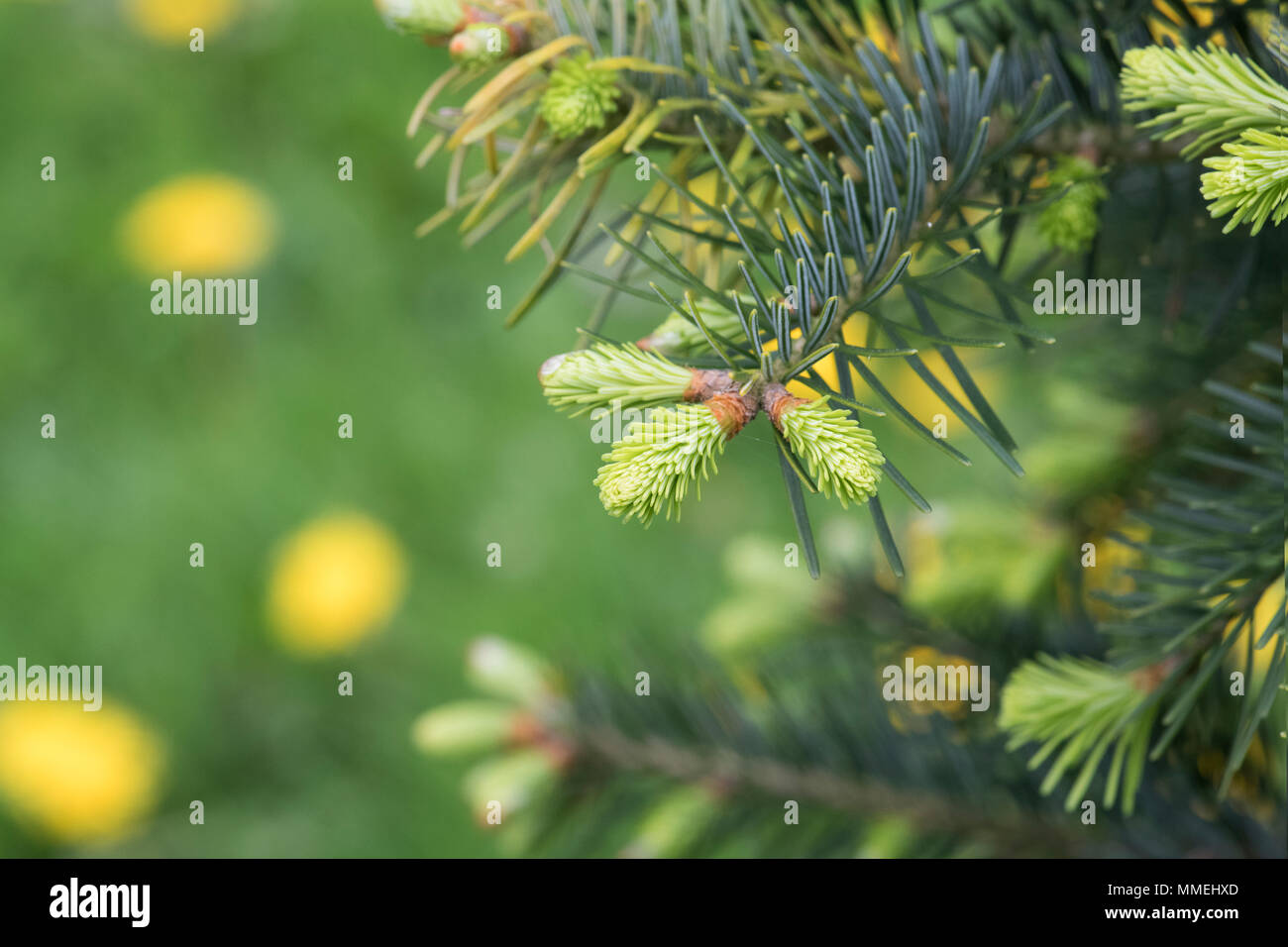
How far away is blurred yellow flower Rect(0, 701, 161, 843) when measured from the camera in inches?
45.5

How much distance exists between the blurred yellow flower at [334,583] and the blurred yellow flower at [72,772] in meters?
0.22

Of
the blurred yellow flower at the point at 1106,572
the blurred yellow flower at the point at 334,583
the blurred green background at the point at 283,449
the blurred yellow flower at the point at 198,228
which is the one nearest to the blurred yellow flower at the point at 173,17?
the blurred green background at the point at 283,449

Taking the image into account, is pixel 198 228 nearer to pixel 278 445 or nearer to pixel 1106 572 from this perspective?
pixel 278 445

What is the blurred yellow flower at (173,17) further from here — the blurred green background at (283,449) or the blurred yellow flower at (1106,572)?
the blurred yellow flower at (1106,572)

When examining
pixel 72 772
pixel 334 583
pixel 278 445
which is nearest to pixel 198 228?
pixel 278 445

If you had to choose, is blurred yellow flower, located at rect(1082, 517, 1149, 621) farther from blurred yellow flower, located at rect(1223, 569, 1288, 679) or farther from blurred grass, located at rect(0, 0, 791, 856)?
blurred grass, located at rect(0, 0, 791, 856)

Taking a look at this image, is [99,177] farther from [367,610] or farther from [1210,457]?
[1210,457]

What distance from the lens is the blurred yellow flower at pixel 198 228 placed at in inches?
58.4

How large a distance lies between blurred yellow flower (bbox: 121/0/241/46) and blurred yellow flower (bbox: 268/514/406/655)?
802mm

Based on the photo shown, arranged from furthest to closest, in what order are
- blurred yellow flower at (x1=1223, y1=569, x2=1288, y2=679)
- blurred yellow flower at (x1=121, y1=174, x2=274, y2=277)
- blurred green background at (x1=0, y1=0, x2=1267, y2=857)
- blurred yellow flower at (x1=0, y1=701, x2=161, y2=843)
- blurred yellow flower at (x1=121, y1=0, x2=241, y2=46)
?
1. blurred yellow flower at (x1=121, y1=0, x2=241, y2=46)
2. blurred yellow flower at (x1=121, y1=174, x2=274, y2=277)
3. blurred green background at (x1=0, y1=0, x2=1267, y2=857)
4. blurred yellow flower at (x1=0, y1=701, x2=161, y2=843)
5. blurred yellow flower at (x1=1223, y1=569, x2=1288, y2=679)

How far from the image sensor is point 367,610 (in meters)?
1.35

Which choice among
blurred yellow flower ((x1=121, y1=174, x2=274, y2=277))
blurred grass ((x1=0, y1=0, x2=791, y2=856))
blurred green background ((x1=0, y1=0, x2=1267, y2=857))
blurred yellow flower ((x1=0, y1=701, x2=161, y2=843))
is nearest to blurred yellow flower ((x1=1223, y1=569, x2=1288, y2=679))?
blurred green background ((x1=0, y1=0, x2=1267, y2=857))
